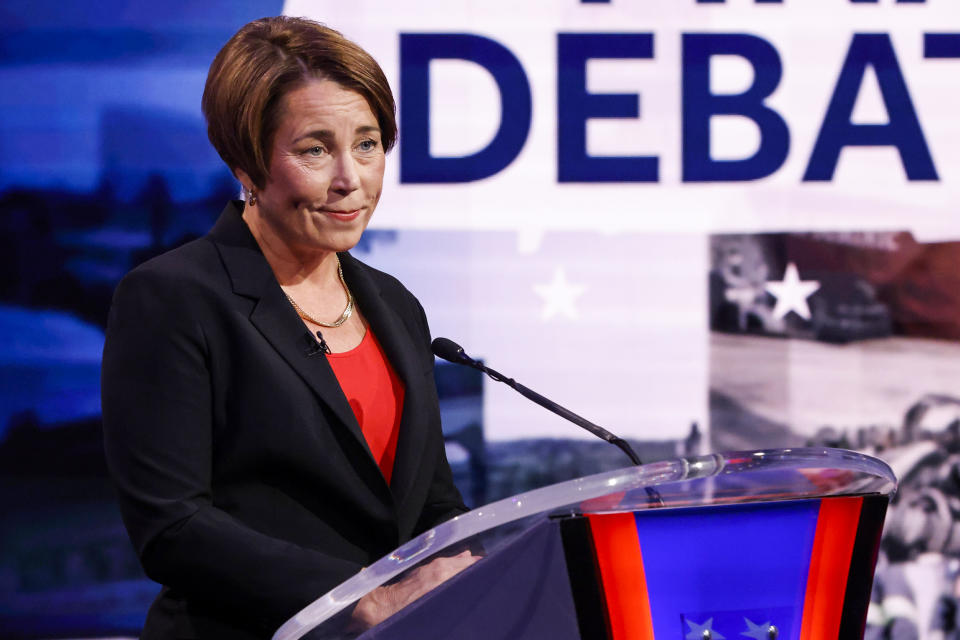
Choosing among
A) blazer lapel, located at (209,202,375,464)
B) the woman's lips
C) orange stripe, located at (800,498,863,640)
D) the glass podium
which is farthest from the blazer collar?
orange stripe, located at (800,498,863,640)

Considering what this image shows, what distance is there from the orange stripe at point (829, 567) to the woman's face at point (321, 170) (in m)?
0.73

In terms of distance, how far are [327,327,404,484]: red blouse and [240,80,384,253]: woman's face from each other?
0.15 m

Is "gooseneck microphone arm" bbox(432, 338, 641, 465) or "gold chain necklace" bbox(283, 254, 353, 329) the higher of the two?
"gold chain necklace" bbox(283, 254, 353, 329)

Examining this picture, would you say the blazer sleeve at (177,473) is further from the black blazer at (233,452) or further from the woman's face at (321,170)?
the woman's face at (321,170)

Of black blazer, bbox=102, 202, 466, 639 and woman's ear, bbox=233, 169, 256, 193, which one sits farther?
woman's ear, bbox=233, 169, 256, 193

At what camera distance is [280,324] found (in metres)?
1.23

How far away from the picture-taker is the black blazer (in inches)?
42.3

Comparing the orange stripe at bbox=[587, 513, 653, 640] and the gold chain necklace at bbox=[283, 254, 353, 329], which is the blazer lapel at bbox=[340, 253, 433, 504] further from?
the orange stripe at bbox=[587, 513, 653, 640]

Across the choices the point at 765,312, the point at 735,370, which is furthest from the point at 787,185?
the point at 735,370

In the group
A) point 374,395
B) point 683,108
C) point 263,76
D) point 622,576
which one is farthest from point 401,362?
point 683,108

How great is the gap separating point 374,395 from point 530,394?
219 mm

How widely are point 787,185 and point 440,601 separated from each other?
240 centimetres

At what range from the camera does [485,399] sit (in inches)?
112

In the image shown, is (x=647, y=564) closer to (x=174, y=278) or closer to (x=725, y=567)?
(x=725, y=567)
